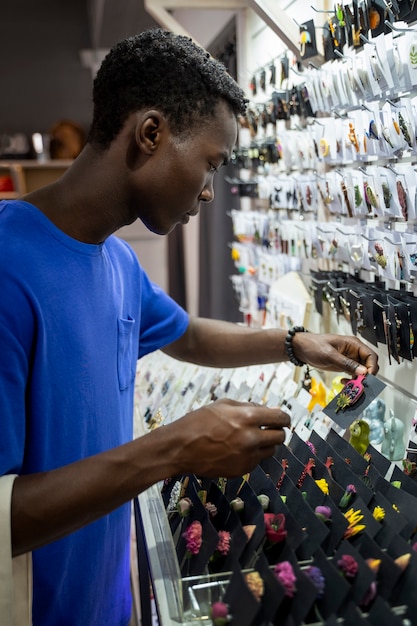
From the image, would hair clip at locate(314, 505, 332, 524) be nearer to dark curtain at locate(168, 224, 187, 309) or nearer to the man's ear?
the man's ear

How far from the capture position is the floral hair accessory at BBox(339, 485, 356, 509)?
1.04m

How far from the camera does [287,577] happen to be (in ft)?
2.72

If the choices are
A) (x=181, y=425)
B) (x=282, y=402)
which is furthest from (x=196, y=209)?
(x=282, y=402)

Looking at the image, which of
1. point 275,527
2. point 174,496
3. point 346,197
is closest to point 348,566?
point 275,527

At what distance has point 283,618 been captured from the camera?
2.70ft

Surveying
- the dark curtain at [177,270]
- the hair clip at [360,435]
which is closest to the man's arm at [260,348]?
the hair clip at [360,435]

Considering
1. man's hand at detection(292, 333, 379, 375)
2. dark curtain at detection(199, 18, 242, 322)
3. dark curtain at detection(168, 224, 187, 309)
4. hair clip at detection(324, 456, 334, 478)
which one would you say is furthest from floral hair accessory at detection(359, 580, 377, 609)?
dark curtain at detection(168, 224, 187, 309)

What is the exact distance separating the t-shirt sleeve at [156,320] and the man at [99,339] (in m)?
0.21

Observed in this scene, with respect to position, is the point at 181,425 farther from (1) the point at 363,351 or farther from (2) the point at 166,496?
(1) the point at 363,351

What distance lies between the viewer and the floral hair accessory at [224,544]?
3.18ft

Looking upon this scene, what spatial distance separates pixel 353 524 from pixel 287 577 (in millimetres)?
173

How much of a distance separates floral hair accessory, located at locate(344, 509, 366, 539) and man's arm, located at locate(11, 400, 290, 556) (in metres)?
0.17

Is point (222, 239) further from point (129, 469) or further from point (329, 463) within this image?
point (129, 469)

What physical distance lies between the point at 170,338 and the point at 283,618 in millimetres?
824
